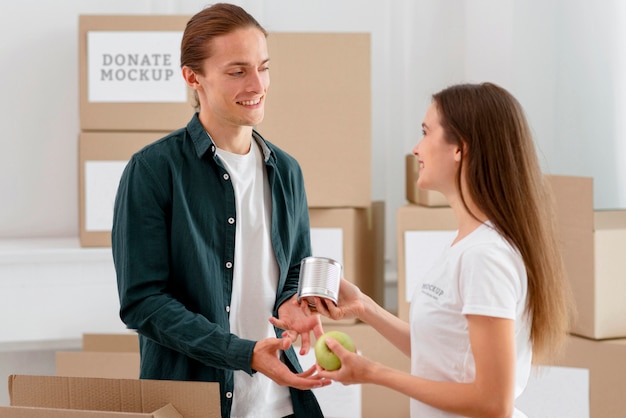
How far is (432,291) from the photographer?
3.62 ft


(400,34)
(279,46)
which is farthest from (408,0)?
(279,46)

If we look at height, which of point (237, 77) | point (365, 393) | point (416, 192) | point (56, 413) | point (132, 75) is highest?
point (132, 75)

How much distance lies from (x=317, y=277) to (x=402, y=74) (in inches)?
55.3

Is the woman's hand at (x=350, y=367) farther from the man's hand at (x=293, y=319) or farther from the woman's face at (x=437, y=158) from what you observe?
the woman's face at (x=437, y=158)

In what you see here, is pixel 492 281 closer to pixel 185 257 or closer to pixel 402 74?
pixel 185 257

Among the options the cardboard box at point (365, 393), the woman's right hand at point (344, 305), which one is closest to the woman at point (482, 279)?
the woman's right hand at point (344, 305)

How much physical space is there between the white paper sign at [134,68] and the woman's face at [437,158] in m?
1.03

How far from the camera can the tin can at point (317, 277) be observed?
1189mm

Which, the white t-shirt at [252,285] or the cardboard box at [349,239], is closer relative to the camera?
A: the white t-shirt at [252,285]

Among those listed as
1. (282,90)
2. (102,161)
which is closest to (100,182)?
(102,161)

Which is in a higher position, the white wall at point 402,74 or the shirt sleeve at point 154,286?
the white wall at point 402,74

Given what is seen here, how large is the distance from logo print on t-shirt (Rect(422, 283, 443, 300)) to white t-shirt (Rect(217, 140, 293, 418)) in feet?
0.84

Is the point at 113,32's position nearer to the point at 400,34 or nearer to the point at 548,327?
the point at 400,34

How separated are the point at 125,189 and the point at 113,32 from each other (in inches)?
37.9
